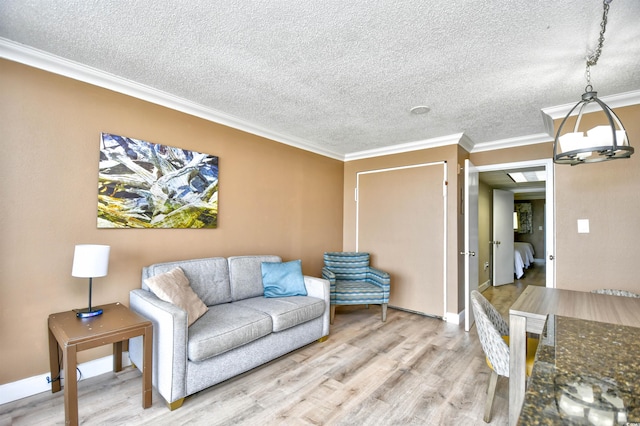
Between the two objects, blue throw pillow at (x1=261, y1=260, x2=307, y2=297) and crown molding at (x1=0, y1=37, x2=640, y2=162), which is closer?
crown molding at (x1=0, y1=37, x2=640, y2=162)

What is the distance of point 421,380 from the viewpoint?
2371 millimetres

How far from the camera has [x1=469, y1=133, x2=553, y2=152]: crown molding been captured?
3.63 metres

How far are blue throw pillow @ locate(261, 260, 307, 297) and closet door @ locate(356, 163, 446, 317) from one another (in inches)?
67.2

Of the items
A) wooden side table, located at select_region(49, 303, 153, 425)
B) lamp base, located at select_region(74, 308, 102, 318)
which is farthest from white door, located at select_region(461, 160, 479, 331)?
lamp base, located at select_region(74, 308, 102, 318)

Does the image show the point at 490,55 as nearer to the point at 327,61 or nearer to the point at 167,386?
the point at 327,61

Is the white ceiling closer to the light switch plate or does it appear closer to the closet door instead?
the light switch plate

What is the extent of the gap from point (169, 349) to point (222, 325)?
38cm

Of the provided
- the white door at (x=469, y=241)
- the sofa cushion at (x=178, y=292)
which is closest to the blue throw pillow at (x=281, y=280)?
the sofa cushion at (x=178, y=292)

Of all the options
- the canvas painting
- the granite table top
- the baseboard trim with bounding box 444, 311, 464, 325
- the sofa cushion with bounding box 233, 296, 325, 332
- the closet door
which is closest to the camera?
the granite table top

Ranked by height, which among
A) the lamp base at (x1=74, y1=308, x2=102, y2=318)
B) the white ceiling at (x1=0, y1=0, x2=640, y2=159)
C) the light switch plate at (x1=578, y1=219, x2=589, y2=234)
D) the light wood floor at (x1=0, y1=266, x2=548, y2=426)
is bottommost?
the light wood floor at (x1=0, y1=266, x2=548, y2=426)

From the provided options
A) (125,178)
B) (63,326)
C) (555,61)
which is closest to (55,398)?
(63,326)

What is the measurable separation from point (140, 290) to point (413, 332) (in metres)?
2.82

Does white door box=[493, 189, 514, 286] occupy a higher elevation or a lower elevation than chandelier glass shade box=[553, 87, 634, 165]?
lower

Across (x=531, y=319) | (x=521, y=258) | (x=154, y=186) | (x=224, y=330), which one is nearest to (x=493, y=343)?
(x=531, y=319)
